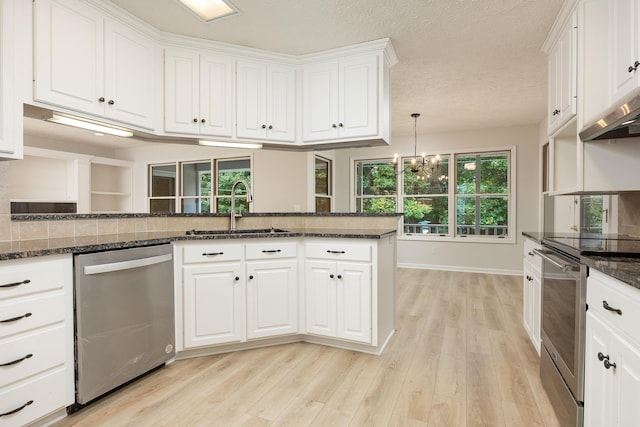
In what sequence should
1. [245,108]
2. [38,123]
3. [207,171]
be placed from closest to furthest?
[245,108], [38,123], [207,171]

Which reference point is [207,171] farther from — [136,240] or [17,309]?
[17,309]

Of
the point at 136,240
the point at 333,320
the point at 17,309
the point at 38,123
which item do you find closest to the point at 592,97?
the point at 333,320

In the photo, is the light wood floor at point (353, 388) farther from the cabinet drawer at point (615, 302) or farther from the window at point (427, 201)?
the window at point (427, 201)

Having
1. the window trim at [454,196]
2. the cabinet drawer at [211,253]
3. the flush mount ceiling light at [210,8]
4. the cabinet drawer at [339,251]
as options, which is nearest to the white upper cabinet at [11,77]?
the flush mount ceiling light at [210,8]

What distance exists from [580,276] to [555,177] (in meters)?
1.33

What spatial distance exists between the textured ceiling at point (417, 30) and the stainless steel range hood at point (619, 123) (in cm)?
104

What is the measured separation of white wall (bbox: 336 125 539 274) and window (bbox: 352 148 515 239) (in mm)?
149

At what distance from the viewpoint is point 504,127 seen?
5.54m

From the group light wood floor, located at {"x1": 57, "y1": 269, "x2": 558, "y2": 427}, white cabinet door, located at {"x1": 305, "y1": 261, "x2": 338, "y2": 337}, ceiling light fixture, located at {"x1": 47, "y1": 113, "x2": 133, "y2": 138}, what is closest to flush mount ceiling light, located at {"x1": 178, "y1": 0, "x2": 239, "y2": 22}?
ceiling light fixture, located at {"x1": 47, "y1": 113, "x2": 133, "y2": 138}

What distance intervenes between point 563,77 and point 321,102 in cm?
178

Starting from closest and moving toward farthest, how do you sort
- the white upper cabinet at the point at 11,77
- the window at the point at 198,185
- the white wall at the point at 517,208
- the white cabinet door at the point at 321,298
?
the white upper cabinet at the point at 11,77 < the white cabinet door at the point at 321,298 < the white wall at the point at 517,208 < the window at the point at 198,185

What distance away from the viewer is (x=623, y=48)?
159cm

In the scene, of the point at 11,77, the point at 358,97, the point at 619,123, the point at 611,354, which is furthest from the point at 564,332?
the point at 11,77

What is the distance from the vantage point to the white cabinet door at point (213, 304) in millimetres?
2328
